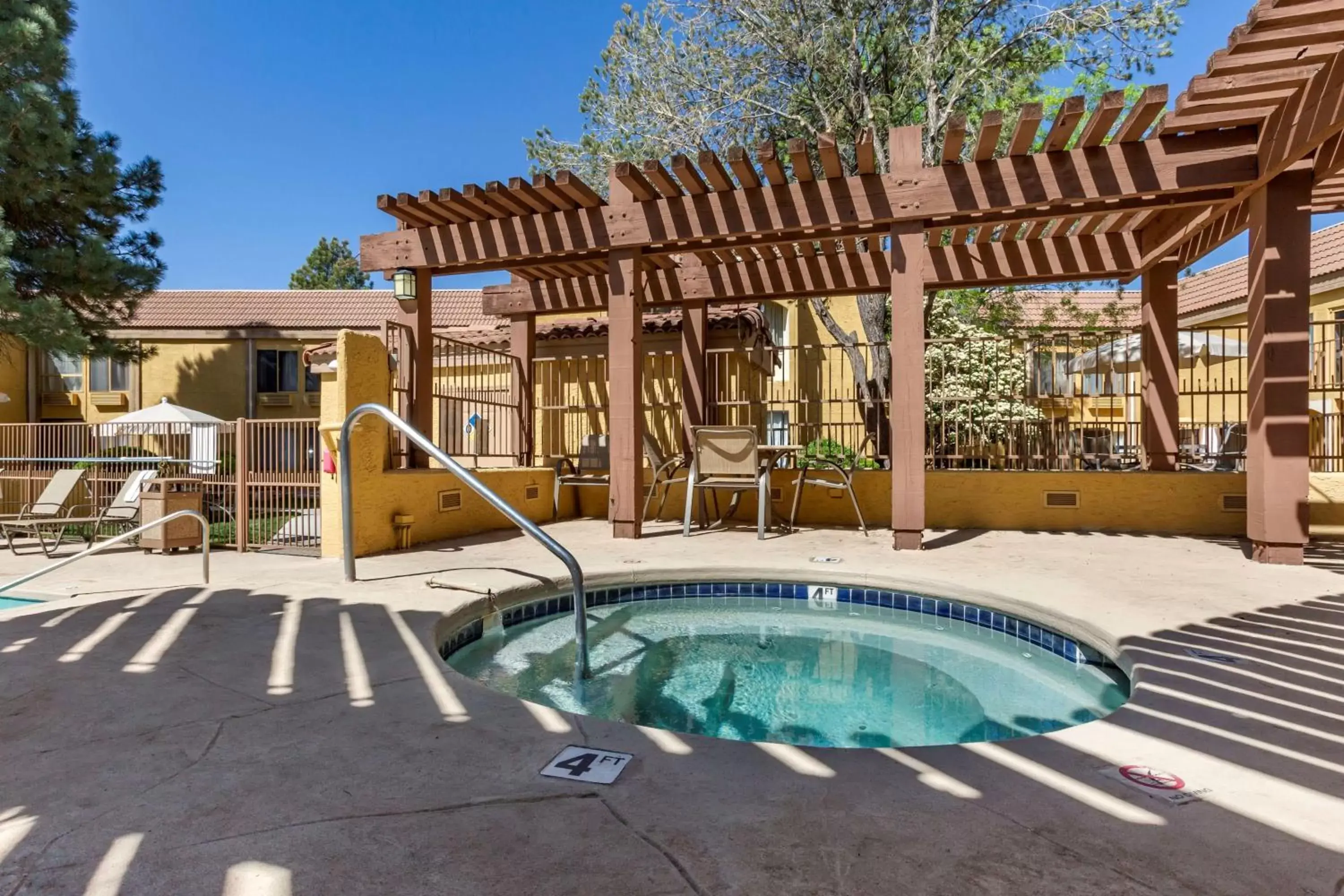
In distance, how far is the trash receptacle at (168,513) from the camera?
21.2 feet

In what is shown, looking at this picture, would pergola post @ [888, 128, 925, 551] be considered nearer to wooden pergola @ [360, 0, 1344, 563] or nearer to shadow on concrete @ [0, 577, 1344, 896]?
wooden pergola @ [360, 0, 1344, 563]

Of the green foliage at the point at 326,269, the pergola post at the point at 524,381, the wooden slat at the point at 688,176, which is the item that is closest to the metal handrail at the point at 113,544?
the wooden slat at the point at 688,176

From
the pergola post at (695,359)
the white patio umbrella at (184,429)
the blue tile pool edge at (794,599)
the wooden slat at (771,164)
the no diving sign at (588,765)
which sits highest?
the wooden slat at (771,164)

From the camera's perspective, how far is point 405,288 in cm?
777

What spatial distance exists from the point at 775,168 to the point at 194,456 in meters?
7.92

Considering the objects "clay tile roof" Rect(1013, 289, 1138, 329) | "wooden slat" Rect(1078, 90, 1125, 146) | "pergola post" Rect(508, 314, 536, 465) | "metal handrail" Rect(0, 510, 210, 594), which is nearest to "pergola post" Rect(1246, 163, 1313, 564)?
"wooden slat" Rect(1078, 90, 1125, 146)

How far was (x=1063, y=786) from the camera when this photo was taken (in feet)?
6.38

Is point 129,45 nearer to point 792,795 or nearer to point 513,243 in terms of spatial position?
point 513,243

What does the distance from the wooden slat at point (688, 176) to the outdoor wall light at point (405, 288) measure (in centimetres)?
317

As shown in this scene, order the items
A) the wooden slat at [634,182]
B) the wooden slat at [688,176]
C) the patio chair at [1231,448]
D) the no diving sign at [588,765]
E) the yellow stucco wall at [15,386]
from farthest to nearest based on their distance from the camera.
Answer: the yellow stucco wall at [15,386], the patio chair at [1231,448], the wooden slat at [634,182], the wooden slat at [688,176], the no diving sign at [588,765]

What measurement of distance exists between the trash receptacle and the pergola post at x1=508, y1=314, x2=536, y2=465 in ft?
13.9

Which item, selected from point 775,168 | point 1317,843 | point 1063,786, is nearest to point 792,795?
point 1063,786

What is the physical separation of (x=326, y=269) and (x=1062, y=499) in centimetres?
3973

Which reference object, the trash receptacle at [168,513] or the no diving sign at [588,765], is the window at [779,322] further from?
the no diving sign at [588,765]
